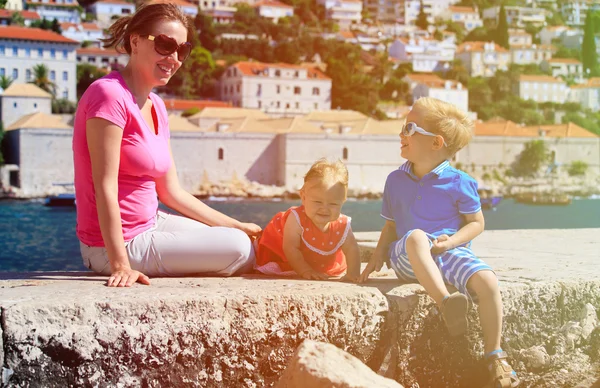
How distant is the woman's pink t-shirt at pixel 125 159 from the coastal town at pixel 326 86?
434 inches

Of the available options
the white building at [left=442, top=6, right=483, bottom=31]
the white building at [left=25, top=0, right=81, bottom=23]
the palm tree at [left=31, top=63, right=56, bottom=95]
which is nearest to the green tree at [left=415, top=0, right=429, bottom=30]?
the white building at [left=442, top=6, right=483, bottom=31]

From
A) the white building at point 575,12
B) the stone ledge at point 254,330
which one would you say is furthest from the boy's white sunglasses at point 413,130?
the white building at point 575,12

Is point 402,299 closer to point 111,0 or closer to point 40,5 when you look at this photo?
point 40,5

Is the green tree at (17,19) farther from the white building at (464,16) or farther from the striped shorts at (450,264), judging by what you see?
the striped shorts at (450,264)

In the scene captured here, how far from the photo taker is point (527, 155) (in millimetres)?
26219

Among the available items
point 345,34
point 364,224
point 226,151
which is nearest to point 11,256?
point 364,224

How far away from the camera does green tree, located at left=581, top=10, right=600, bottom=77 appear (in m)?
33.7

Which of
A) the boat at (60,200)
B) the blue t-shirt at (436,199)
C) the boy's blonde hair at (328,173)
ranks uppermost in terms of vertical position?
the boy's blonde hair at (328,173)

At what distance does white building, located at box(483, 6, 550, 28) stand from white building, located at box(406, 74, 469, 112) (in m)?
13.1

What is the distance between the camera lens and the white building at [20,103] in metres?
24.8

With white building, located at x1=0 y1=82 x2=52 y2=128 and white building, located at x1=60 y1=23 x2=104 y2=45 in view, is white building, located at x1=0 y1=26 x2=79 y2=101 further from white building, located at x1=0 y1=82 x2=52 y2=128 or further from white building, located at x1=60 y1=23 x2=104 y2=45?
white building, located at x1=60 y1=23 x2=104 y2=45

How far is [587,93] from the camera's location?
127 feet

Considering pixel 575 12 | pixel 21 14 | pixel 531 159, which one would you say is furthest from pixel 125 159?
pixel 575 12

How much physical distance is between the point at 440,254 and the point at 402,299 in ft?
0.36
